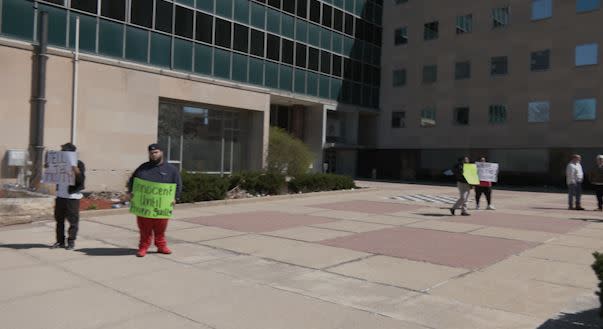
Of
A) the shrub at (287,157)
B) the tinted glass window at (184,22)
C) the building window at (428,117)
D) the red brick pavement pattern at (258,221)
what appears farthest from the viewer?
the building window at (428,117)

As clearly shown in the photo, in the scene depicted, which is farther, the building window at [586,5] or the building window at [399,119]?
the building window at [399,119]

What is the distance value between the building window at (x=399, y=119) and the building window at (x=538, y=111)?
9663 mm

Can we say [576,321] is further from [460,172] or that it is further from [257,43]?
[257,43]

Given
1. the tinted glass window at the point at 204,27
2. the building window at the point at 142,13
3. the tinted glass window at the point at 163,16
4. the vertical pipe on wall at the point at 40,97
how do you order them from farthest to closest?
the tinted glass window at the point at 204,27 → the tinted glass window at the point at 163,16 → the building window at the point at 142,13 → the vertical pipe on wall at the point at 40,97

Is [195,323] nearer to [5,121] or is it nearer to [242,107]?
[5,121]

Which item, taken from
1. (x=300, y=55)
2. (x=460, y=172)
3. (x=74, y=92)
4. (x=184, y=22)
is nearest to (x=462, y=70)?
(x=300, y=55)

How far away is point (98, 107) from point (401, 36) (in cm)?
2727

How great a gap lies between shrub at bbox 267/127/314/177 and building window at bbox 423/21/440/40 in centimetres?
2071

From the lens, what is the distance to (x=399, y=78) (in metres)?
42.3

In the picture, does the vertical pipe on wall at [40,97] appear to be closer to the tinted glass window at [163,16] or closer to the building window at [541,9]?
the tinted glass window at [163,16]

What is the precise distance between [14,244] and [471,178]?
11.2 metres

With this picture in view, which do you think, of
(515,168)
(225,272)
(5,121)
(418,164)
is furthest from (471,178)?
(418,164)

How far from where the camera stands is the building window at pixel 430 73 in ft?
133

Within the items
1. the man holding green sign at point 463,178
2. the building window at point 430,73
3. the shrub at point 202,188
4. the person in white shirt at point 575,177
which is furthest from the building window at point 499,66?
the shrub at point 202,188
